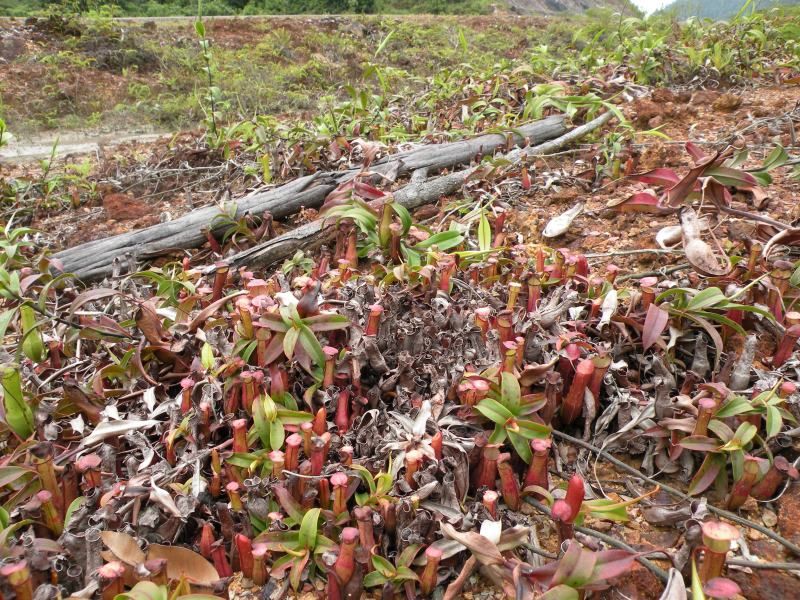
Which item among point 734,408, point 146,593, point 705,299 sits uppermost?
point 705,299

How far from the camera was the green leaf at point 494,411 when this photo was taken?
4.05 feet

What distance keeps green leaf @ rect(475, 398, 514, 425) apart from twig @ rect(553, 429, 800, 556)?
176 millimetres

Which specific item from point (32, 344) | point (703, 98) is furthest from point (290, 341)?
point (703, 98)

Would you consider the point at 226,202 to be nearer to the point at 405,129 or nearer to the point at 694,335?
the point at 405,129

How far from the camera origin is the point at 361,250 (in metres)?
2.39

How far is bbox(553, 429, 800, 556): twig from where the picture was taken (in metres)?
1.07

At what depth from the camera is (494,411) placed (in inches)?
48.9

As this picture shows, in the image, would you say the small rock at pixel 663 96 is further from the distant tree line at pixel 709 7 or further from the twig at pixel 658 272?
the distant tree line at pixel 709 7

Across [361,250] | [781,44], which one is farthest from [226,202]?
[781,44]

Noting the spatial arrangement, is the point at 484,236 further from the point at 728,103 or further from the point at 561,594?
the point at 728,103

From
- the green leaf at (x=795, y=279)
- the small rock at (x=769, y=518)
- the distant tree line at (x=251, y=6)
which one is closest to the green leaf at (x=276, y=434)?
the small rock at (x=769, y=518)

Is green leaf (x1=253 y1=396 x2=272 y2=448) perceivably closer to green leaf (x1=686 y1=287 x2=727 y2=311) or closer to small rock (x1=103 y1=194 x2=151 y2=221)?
green leaf (x1=686 y1=287 x2=727 y2=311)

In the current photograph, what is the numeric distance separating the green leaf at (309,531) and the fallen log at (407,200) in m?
1.38

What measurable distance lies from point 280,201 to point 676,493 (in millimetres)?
2308
